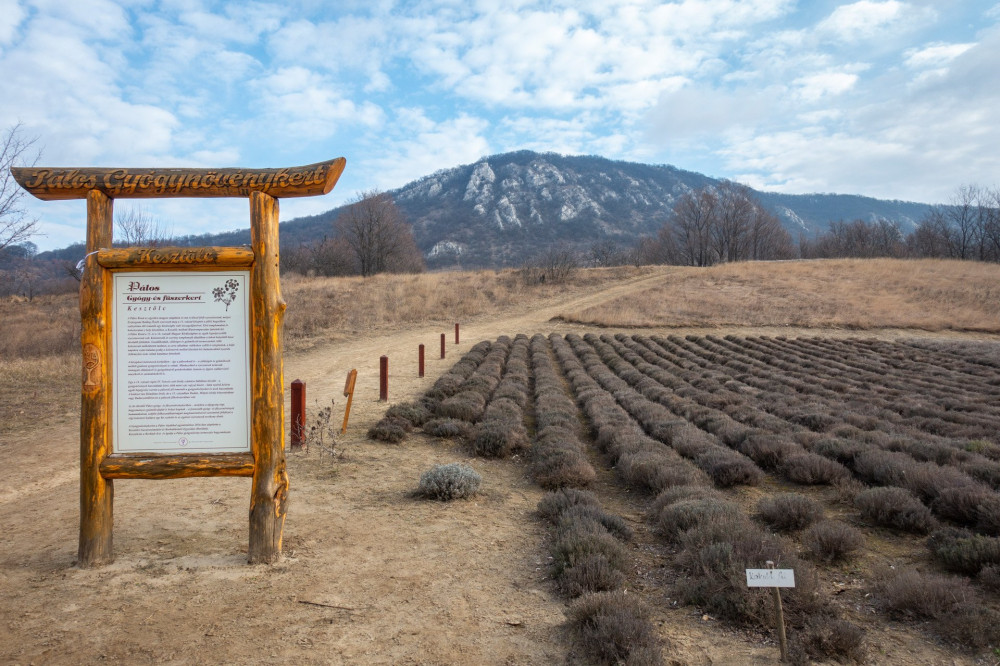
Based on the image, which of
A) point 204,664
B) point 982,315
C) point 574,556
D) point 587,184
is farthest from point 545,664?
point 587,184

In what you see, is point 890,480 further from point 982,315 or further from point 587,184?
point 587,184

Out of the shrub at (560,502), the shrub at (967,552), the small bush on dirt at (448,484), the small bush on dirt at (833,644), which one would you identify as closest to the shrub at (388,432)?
the small bush on dirt at (448,484)

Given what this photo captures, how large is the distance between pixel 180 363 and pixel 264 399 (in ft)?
2.49

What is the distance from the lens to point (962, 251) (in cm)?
7250

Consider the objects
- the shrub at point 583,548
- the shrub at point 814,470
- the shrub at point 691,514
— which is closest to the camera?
the shrub at point 583,548

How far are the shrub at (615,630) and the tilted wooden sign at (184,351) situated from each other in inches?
104

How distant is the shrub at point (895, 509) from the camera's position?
16.4 ft

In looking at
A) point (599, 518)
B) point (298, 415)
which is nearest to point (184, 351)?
point (599, 518)

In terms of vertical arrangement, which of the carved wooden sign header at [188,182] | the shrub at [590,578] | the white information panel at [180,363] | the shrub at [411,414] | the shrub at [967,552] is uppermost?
the carved wooden sign header at [188,182]

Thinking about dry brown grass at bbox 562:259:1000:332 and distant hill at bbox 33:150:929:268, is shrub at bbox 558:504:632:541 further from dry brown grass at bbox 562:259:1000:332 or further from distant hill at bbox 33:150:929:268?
distant hill at bbox 33:150:929:268

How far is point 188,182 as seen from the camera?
4621mm

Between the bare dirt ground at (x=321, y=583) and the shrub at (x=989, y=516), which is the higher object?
the shrub at (x=989, y=516)

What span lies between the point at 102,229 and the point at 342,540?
3399 mm

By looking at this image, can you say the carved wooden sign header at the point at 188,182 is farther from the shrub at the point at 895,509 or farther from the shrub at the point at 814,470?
the shrub at the point at 814,470
